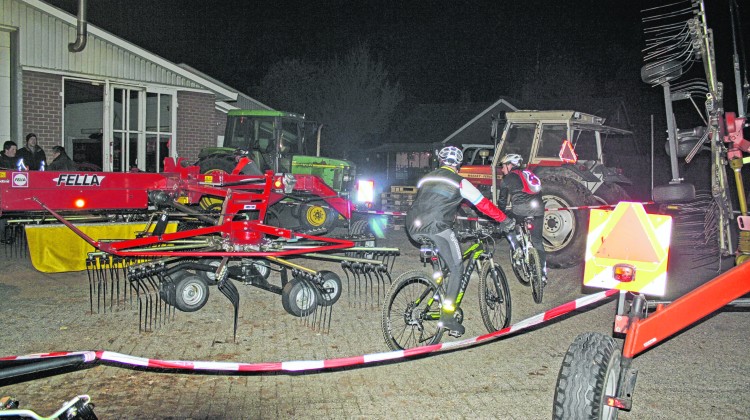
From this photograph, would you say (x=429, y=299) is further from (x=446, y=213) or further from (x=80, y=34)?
(x=80, y=34)

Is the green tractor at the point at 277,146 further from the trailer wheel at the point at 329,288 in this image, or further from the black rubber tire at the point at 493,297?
the black rubber tire at the point at 493,297

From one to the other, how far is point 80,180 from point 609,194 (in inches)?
343

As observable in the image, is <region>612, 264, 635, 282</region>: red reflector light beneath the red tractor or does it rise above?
beneath

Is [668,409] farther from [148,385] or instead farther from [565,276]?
[565,276]

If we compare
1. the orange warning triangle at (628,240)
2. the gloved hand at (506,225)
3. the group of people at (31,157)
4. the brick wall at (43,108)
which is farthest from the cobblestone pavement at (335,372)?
the brick wall at (43,108)

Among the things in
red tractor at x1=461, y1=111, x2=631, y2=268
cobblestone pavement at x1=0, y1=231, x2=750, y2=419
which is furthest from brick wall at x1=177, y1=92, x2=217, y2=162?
cobblestone pavement at x1=0, y1=231, x2=750, y2=419

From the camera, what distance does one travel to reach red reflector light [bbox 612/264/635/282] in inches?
143

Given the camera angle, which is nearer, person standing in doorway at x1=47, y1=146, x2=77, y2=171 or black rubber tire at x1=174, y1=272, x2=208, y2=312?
black rubber tire at x1=174, y1=272, x2=208, y2=312

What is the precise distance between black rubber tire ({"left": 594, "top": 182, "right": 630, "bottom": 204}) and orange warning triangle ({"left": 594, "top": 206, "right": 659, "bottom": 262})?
7.95 metres

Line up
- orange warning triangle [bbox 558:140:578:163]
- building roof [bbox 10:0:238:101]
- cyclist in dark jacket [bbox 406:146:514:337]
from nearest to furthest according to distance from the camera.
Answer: cyclist in dark jacket [bbox 406:146:514:337] < orange warning triangle [bbox 558:140:578:163] < building roof [bbox 10:0:238:101]

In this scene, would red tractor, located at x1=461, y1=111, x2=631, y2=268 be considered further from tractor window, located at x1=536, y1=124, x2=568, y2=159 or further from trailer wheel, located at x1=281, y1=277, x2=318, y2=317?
trailer wheel, located at x1=281, y1=277, x2=318, y2=317

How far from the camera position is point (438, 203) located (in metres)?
6.42

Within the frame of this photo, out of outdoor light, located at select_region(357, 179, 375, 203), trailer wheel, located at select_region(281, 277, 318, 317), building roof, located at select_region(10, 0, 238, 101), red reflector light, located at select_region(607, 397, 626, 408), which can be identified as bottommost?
trailer wheel, located at select_region(281, 277, 318, 317)

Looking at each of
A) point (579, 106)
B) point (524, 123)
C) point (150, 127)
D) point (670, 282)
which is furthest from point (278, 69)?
point (670, 282)
